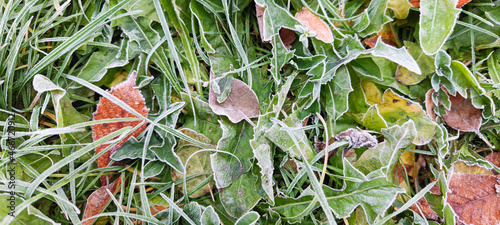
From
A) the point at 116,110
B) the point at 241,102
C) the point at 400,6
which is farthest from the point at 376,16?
the point at 116,110

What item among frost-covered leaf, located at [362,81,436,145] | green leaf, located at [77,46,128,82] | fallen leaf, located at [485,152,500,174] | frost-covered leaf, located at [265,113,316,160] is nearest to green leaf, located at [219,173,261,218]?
frost-covered leaf, located at [265,113,316,160]

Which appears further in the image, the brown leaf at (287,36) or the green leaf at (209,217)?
the brown leaf at (287,36)

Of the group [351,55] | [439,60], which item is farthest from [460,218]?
[351,55]

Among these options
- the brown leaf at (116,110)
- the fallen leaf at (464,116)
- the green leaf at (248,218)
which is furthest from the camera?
the fallen leaf at (464,116)

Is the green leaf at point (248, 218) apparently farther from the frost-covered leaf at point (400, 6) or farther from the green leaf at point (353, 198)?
the frost-covered leaf at point (400, 6)

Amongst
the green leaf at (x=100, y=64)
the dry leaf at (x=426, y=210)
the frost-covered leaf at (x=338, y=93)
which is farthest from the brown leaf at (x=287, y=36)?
the dry leaf at (x=426, y=210)

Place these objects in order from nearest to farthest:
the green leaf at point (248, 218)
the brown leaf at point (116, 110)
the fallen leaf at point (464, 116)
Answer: the green leaf at point (248, 218) → the brown leaf at point (116, 110) → the fallen leaf at point (464, 116)

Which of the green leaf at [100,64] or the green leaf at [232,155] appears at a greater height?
the green leaf at [100,64]

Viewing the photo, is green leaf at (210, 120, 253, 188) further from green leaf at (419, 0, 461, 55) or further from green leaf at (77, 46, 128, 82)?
green leaf at (419, 0, 461, 55)
